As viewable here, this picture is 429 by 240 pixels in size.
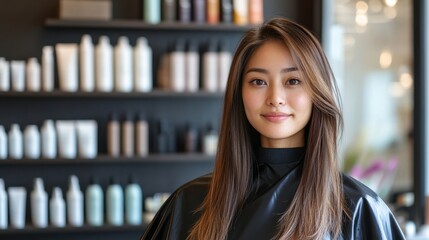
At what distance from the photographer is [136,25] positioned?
13.6ft

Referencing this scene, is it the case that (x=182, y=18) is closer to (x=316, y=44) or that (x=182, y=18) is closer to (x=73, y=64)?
(x=73, y=64)

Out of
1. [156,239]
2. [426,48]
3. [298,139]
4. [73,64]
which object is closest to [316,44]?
[298,139]

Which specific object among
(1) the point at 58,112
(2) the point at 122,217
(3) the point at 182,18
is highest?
(3) the point at 182,18

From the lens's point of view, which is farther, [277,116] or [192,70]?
[192,70]

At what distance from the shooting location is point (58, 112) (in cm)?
418

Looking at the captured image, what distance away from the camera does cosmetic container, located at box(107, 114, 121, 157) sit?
4109mm

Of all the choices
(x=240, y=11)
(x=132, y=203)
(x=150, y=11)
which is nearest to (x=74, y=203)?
(x=132, y=203)

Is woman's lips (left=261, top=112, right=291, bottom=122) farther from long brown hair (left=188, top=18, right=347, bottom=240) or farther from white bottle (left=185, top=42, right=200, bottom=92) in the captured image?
white bottle (left=185, top=42, right=200, bottom=92)

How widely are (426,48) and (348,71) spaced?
77cm

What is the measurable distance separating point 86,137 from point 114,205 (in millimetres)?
414

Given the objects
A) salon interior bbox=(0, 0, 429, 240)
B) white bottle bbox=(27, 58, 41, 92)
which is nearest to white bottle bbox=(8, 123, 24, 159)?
salon interior bbox=(0, 0, 429, 240)

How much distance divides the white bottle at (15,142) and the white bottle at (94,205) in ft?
1.43

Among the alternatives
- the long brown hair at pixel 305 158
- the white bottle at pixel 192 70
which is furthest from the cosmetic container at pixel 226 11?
the long brown hair at pixel 305 158

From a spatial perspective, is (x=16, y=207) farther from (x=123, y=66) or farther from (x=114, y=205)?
(x=123, y=66)
